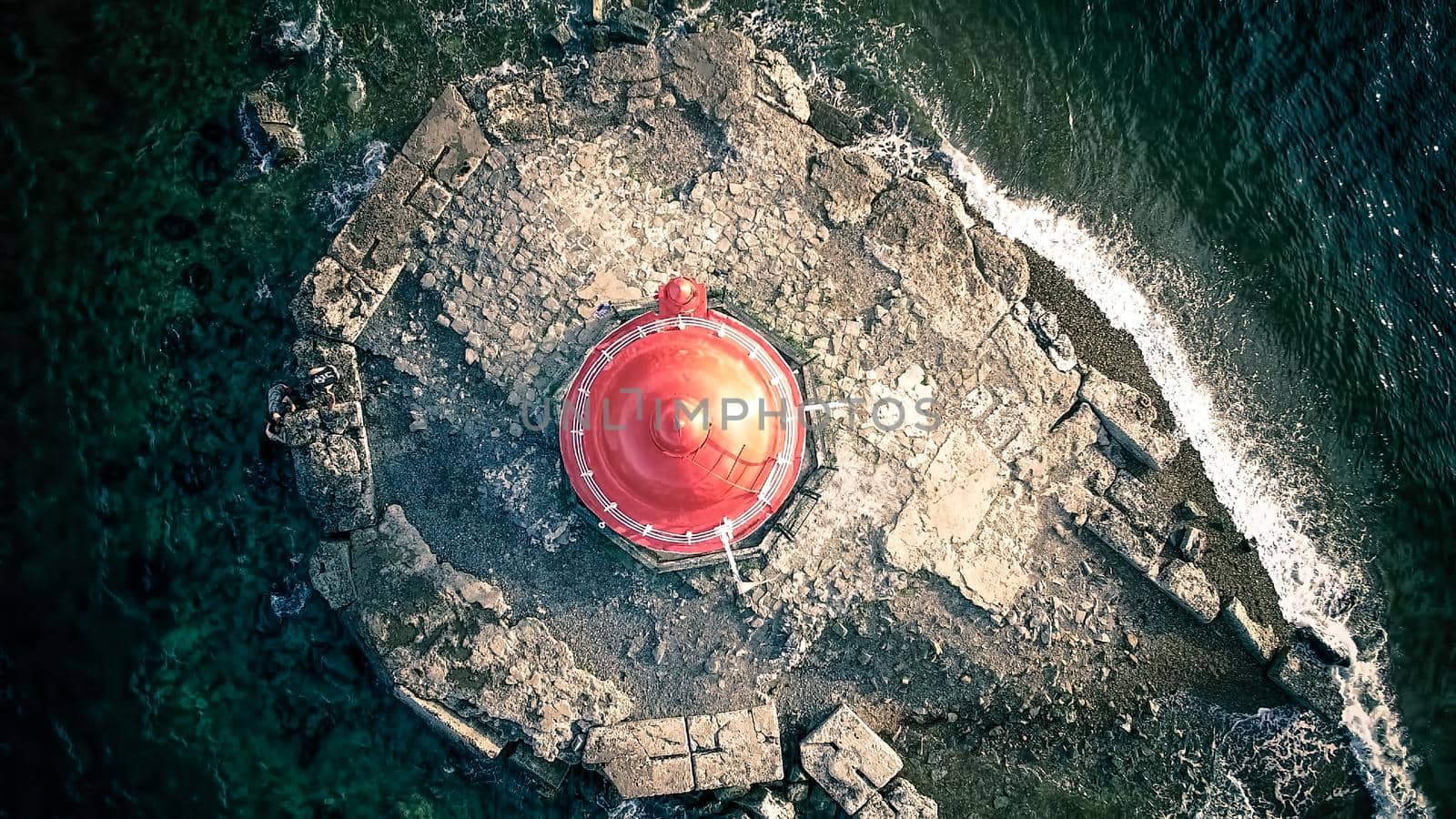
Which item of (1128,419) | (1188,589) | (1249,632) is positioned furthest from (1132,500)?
(1249,632)

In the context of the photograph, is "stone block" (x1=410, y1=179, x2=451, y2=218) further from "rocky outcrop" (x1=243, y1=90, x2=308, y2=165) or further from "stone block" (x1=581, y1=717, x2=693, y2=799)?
"stone block" (x1=581, y1=717, x2=693, y2=799)

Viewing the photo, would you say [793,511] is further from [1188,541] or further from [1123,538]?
[1188,541]

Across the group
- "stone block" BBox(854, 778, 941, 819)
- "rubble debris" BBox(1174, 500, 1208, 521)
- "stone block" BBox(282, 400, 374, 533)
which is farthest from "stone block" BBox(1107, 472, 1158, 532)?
"stone block" BBox(282, 400, 374, 533)

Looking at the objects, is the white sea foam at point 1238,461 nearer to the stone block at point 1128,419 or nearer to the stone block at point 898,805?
the stone block at point 1128,419

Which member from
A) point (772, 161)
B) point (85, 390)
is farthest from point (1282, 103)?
point (85, 390)

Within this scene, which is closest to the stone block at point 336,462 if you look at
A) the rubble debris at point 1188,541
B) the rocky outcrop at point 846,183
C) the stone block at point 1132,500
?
the rocky outcrop at point 846,183

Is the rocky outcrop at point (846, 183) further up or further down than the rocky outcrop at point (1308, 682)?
further up
